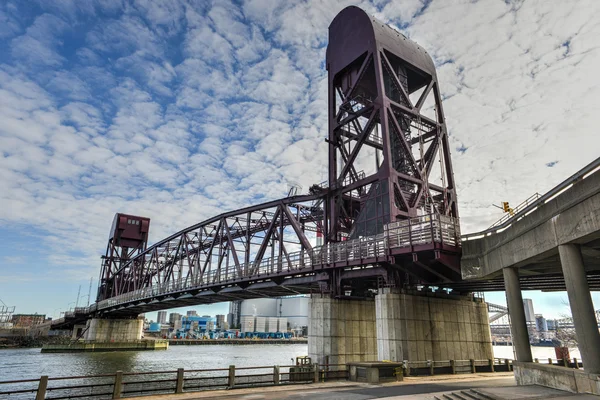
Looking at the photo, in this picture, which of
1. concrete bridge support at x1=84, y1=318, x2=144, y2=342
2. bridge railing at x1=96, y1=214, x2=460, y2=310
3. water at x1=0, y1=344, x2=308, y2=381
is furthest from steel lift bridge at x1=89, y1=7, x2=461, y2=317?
concrete bridge support at x1=84, y1=318, x2=144, y2=342

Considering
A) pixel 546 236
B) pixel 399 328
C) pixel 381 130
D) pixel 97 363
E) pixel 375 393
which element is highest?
pixel 381 130

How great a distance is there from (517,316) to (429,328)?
895 centimetres

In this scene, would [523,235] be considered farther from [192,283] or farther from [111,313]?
[111,313]

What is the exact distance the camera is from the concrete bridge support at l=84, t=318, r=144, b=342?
10071 centimetres

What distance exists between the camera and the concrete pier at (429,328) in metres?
28.2

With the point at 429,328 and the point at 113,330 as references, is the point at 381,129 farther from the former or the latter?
the point at 113,330

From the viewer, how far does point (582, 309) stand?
1598 centimetres

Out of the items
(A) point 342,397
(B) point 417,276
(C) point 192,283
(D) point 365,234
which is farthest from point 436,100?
(C) point 192,283

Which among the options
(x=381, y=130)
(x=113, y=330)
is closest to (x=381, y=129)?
(x=381, y=130)

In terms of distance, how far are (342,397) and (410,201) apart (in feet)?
78.5

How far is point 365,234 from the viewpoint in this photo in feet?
123

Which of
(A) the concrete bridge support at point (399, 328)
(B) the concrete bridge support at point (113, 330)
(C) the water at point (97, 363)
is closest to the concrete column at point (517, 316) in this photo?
(A) the concrete bridge support at point (399, 328)

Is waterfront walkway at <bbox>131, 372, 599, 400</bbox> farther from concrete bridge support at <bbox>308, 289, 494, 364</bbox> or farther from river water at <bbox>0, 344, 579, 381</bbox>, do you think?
river water at <bbox>0, 344, 579, 381</bbox>

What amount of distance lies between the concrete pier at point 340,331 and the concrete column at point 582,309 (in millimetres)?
19063
